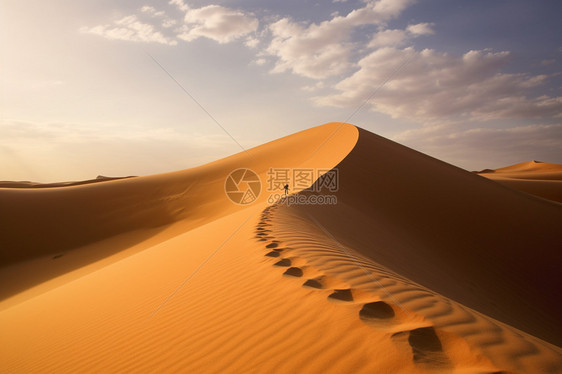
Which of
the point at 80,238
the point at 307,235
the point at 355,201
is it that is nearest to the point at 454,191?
the point at 355,201

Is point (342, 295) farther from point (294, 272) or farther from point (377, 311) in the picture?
point (294, 272)

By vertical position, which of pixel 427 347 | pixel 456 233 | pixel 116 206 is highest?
pixel 427 347

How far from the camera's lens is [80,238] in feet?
46.5

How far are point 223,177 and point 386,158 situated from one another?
1037cm

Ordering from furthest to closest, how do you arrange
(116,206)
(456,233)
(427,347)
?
1. (116,206)
2. (456,233)
3. (427,347)

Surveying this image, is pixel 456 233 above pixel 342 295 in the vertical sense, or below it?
below

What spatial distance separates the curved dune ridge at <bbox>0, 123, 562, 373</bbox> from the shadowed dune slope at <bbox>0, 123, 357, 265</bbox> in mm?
177

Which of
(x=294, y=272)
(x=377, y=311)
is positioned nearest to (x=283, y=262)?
(x=294, y=272)

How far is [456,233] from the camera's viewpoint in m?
9.54

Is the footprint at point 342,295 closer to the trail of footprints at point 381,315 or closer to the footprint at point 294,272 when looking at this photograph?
the trail of footprints at point 381,315

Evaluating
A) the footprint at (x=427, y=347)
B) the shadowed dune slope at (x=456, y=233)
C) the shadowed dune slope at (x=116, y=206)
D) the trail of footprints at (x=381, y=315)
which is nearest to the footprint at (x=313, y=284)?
the trail of footprints at (x=381, y=315)

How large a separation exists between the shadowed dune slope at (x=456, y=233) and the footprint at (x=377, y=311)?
2628 millimetres

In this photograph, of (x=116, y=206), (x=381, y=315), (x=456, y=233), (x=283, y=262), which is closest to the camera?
(x=381, y=315)

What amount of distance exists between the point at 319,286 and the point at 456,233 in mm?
8760
